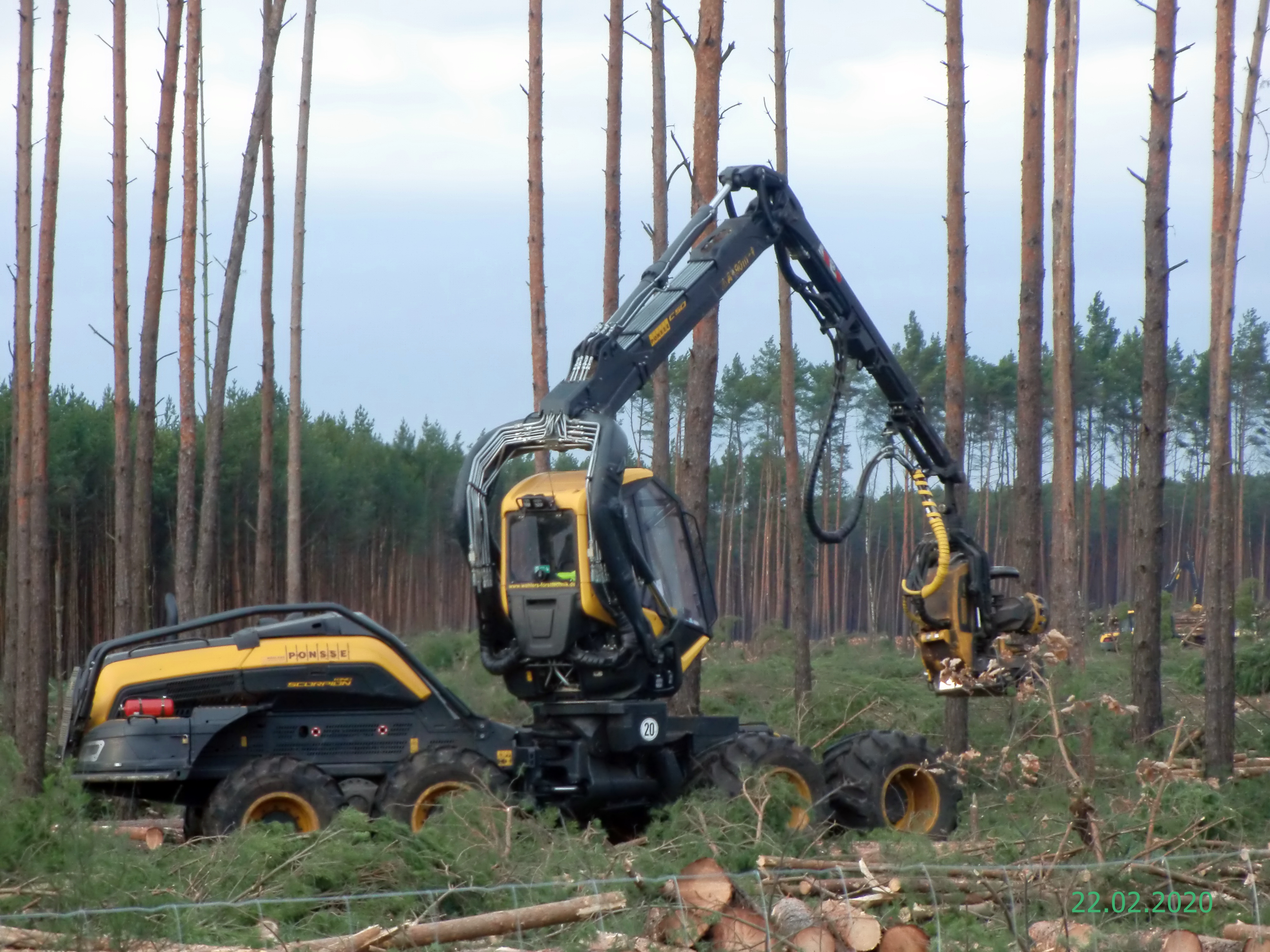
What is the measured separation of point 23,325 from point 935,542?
10.3 m

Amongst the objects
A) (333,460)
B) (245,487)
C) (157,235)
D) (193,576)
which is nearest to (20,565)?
(157,235)

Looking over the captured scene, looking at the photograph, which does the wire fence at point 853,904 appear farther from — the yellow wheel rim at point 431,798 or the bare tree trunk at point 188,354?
the bare tree trunk at point 188,354

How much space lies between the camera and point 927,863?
7.60 m

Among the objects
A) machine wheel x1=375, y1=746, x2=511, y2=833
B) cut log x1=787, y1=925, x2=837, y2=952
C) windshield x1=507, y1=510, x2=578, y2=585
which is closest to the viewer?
cut log x1=787, y1=925, x2=837, y2=952

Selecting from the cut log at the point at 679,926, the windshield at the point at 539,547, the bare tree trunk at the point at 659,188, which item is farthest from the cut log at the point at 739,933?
the bare tree trunk at the point at 659,188

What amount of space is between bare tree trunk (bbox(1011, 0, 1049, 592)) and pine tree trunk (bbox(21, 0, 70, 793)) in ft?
33.7

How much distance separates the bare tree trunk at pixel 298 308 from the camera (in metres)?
23.5

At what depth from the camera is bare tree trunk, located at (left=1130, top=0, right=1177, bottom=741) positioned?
13.9 metres

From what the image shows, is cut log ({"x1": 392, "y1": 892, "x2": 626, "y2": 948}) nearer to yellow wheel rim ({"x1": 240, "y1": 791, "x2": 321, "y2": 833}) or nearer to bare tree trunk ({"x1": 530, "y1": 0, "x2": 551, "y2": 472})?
yellow wheel rim ({"x1": 240, "y1": 791, "x2": 321, "y2": 833})

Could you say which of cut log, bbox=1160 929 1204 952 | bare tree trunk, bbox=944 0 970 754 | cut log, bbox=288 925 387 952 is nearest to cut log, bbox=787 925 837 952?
cut log, bbox=1160 929 1204 952

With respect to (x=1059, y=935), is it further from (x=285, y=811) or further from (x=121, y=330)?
(x=121, y=330)

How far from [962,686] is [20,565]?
10531 mm

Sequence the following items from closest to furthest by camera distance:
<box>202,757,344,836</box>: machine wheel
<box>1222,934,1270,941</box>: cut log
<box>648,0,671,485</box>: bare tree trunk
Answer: <box>1222,934,1270,941</box>: cut log → <box>202,757,344,836</box>: machine wheel → <box>648,0,671,485</box>: bare tree trunk

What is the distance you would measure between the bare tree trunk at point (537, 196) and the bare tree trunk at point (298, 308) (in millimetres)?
5886
